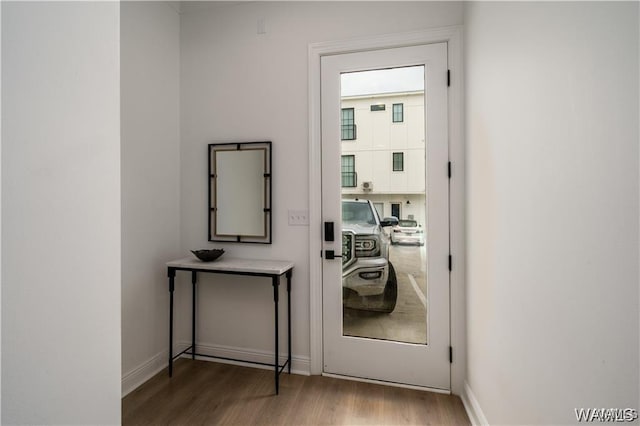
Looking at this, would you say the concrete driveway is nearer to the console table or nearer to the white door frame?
the white door frame

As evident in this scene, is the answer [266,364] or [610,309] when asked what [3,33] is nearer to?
[610,309]

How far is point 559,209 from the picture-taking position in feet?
3.23

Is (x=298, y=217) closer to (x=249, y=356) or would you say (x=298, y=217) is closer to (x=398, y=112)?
(x=398, y=112)

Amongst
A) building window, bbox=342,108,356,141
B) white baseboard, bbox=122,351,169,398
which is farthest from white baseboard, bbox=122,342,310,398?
building window, bbox=342,108,356,141

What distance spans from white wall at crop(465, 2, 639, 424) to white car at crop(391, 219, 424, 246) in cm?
57

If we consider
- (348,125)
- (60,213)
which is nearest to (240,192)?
(348,125)

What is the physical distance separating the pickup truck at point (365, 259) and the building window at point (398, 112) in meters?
0.61

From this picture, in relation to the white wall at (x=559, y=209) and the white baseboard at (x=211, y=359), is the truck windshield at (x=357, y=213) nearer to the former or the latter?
the white wall at (x=559, y=209)

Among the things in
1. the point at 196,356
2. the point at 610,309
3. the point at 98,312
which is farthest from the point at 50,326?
the point at 196,356

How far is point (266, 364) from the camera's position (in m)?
2.41

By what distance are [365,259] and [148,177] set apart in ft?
5.60

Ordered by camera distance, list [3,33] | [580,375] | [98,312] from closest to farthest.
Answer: [3,33] → [98,312] → [580,375]

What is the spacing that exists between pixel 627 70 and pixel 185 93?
2.73 meters

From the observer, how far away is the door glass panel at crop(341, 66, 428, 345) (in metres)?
2.22
